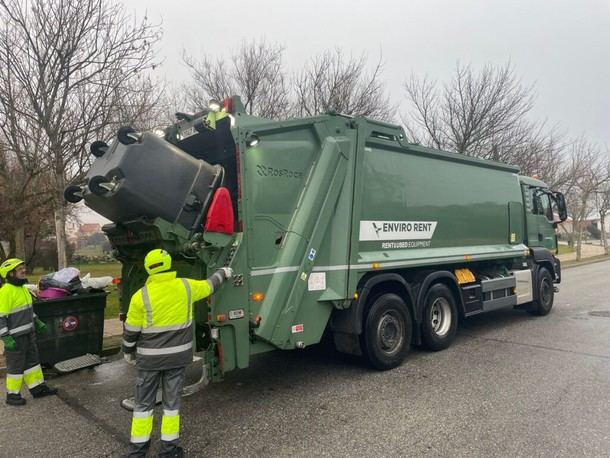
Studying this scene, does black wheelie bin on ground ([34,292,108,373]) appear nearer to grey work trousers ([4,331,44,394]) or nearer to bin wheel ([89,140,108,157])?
grey work trousers ([4,331,44,394])

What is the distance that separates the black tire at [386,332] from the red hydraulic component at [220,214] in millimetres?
2079

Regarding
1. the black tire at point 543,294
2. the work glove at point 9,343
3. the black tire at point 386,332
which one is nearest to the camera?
the work glove at point 9,343

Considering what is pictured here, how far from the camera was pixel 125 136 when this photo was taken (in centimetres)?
380

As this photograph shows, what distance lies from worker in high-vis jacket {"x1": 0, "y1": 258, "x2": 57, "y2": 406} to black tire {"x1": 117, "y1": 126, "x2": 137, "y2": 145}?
2086 millimetres

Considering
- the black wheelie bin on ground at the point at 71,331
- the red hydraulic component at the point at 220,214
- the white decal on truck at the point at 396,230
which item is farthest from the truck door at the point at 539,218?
the black wheelie bin on ground at the point at 71,331

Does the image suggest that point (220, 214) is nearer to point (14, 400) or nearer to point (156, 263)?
point (156, 263)

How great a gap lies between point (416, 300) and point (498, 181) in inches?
126

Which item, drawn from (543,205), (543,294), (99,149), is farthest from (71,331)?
(543,205)

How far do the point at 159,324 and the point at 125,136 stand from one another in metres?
1.63

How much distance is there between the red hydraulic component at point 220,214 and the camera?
3.93 m

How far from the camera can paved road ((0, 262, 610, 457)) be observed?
346 centimetres

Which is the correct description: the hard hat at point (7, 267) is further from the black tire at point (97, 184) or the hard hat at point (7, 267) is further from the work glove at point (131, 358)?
the work glove at point (131, 358)

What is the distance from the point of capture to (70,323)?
18.0 ft

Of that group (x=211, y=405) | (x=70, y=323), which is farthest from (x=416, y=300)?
(x=70, y=323)
